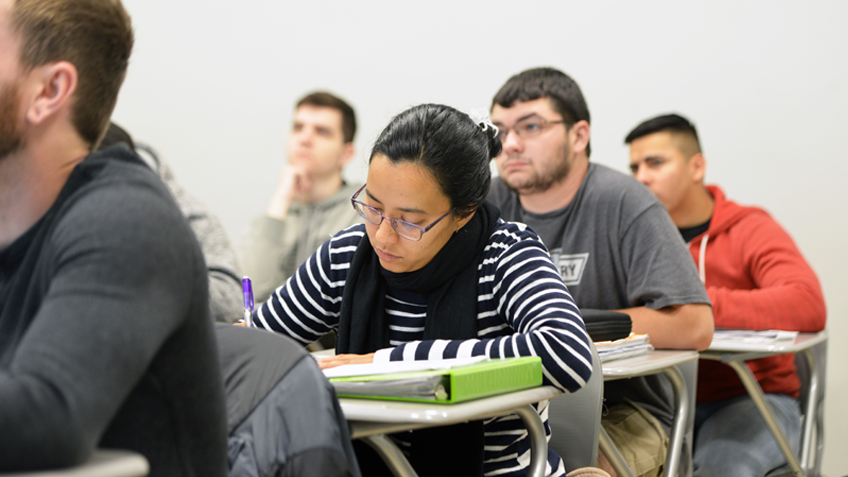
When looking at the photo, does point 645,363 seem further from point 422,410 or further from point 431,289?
point 422,410

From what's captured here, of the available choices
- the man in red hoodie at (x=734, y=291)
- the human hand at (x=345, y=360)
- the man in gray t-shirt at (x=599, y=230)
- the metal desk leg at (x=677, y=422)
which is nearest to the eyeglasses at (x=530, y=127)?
the man in gray t-shirt at (x=599, y=230)

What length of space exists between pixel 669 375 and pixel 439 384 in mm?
1043

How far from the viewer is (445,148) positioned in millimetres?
1413

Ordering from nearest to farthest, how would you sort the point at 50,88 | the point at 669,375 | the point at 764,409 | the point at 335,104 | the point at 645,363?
the point at 50,88 → the point at 645,363 → the point at 669,375 → the point at 764,409 → the point at 335,104

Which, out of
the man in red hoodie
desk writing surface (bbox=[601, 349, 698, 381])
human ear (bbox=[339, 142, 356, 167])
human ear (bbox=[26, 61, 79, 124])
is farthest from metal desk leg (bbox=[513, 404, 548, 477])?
human ear (bbox=[339, 142, 356, 167])

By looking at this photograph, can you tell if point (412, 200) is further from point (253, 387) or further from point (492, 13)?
point (492, 13)

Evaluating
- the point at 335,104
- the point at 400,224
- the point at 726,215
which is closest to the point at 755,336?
the point at 726,215

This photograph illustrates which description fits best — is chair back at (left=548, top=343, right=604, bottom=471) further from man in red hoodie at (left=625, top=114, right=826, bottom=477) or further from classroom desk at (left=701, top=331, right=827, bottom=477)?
man in red hoodie at (left=625, top=114, right=826, bottom=477)

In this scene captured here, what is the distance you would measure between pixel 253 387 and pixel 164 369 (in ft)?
0.60

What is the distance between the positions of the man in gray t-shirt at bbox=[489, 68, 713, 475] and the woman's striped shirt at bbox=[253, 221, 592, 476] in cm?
63

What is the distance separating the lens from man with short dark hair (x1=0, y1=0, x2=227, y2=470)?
0.66 meters

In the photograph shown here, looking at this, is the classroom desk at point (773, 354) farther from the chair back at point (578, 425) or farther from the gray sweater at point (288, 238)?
the gray sweater at point (288, 238)

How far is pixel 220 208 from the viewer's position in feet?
12.4

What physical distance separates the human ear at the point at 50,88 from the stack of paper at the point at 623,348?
121cm
